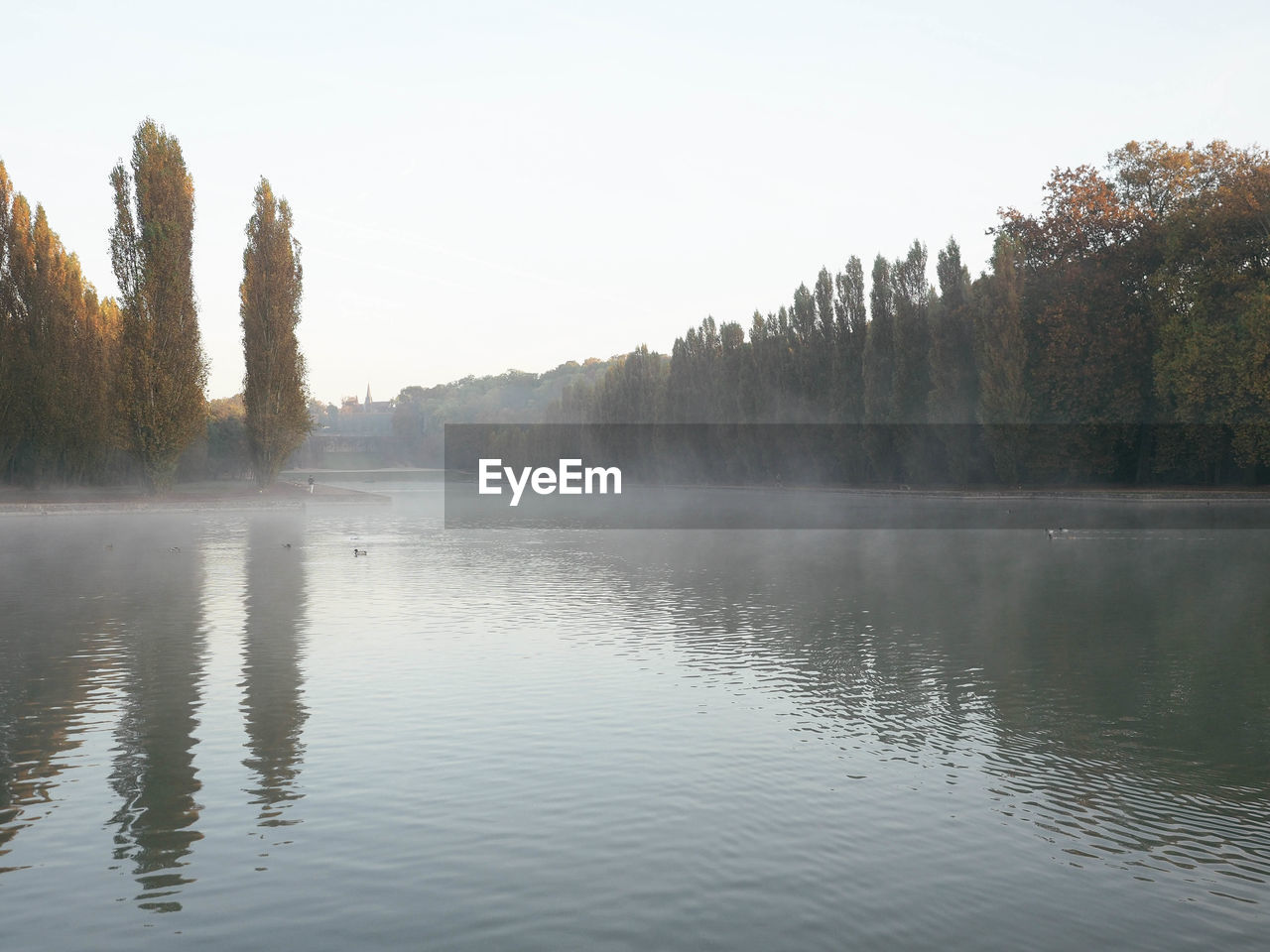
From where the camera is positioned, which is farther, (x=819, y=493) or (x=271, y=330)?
(x=819, y=493)

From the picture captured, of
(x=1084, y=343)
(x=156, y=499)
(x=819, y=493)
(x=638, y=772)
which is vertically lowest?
(x=638, y=772)

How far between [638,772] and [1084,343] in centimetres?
5664

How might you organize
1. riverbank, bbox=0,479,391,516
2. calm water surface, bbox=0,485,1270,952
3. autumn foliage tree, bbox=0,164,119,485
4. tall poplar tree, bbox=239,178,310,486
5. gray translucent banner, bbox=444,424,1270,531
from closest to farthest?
calm water surface, bbox=0,485,1270,952 < gray translucent banner, bbox=444,424,1270,531 < riverbank, bbox=0,479,391,516 < autumn foliage tree, bbox=0,164,119,485 < tall poplar tree, bbox=239,178,310,486

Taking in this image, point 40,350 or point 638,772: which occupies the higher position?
point 40,350

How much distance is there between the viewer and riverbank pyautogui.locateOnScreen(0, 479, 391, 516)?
50.9 meters

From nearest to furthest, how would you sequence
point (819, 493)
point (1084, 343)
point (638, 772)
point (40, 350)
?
point (638, 772), point (40, 350), point (1084, 343), point (819, 493)

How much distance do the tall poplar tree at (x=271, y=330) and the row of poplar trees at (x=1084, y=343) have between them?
36.8m

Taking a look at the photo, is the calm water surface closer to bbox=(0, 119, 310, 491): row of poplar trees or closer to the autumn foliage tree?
bbox=(0, 119, 310, 491): row of poplar trees

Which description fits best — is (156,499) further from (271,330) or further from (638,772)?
(638,772)

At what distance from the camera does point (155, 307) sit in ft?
173

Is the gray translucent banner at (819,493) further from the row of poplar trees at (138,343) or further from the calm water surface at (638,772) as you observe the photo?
the calm water surface at (638,772)

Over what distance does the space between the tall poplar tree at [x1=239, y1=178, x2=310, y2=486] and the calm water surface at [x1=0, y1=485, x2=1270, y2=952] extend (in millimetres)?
40878

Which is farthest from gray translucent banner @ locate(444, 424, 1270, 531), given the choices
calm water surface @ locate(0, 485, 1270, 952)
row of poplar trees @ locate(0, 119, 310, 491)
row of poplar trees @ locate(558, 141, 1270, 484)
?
calm water surface @ locate(0, 485, 1270, 952)

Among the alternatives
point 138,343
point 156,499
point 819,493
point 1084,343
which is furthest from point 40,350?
point 1084,343
